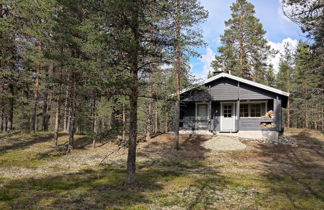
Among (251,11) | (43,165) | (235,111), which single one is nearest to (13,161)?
(43,165)

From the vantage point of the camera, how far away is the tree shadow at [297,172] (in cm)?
847

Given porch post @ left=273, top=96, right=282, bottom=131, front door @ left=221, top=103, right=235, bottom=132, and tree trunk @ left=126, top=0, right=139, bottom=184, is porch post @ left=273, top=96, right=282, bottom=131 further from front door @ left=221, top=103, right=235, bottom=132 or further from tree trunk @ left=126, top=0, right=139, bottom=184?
tree trunk @ left=126, top=0, right=139, bottom=184

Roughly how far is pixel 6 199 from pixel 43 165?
6.41 meters

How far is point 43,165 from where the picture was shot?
1349cm

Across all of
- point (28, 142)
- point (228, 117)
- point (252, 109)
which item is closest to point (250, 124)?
point (252, 109)

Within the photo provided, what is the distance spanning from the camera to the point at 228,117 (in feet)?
78.0

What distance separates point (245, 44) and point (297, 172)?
21.5 meters

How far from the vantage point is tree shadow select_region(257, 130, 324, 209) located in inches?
334

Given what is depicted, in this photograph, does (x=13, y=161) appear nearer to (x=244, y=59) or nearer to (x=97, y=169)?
(x=97, y=169)

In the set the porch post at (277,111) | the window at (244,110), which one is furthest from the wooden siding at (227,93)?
the window at (244,110)

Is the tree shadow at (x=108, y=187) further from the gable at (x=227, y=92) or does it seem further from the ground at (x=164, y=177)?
the gable at (x=227, y=92)

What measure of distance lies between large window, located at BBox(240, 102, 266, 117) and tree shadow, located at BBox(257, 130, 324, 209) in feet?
14.0

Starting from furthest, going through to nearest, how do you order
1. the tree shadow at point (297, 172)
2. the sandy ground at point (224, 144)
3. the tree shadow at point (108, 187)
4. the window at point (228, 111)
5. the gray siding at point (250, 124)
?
the window at point (228, 111)
the gray siding at point (250, 124)
the sandy ground at point (224, 144)
the tree shadow at point (297, 172)
the tree shadow at point (108, 187)

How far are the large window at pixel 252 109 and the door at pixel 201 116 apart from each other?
11.6ft
